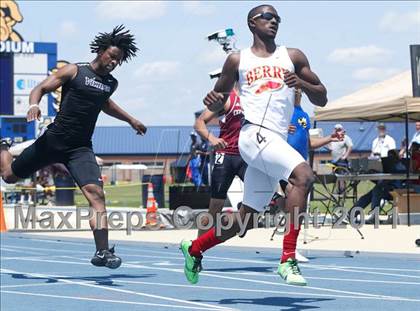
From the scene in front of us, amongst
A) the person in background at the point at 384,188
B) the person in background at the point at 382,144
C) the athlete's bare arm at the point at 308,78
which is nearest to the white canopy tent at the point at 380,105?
the person in background at the point at 384,188

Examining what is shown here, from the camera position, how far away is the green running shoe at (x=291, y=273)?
7.68 m

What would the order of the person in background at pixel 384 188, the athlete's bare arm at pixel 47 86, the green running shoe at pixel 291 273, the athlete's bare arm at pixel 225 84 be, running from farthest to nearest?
the person in background at pixel 384 188 < the athlete's bare arm at pixel 47 86 < the athlete's bare arm at pixel 225 84 < the green running shoe at pixel 291 273

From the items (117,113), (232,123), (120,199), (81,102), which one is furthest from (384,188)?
(120,199)

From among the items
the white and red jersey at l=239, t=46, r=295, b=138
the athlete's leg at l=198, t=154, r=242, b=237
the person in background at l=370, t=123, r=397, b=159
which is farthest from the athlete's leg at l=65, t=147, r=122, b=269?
the person in background at l=370, t=123, r=397, b=159

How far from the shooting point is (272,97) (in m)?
8.00

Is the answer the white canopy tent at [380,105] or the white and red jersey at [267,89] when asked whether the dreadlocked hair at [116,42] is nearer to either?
the white and red jersey at [267,89]

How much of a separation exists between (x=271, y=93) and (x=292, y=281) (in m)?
1.42

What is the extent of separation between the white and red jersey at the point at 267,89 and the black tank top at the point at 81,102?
5.79 feet

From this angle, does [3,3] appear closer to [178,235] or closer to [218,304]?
[178,235]

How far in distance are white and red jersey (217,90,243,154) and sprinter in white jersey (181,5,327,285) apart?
8.57 ft

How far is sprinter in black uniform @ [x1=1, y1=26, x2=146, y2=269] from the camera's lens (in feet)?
30.6

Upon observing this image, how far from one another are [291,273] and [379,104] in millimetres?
12932

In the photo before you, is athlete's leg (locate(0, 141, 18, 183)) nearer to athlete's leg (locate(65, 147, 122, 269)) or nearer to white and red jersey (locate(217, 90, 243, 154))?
athlete's leg (locate(65, 147, 122, 269))

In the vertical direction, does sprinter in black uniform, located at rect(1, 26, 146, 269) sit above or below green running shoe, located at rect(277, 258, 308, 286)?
above
